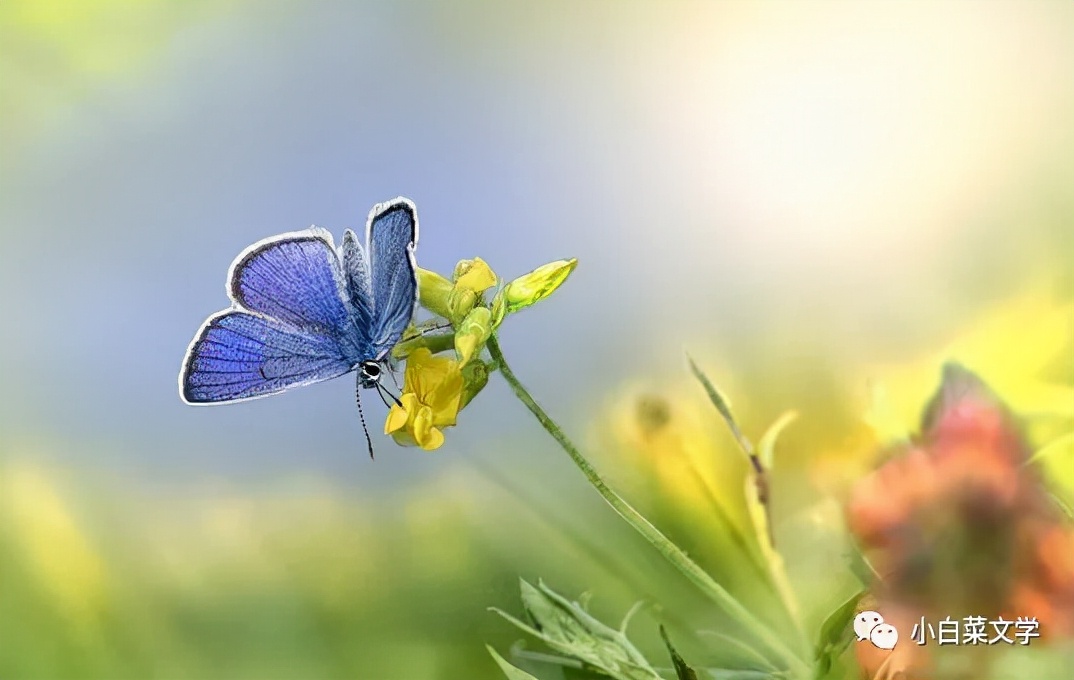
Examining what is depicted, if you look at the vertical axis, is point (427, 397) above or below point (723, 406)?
above

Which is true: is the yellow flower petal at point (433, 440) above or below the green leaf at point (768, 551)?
above

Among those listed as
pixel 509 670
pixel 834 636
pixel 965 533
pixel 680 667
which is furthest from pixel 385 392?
pixel 965 533

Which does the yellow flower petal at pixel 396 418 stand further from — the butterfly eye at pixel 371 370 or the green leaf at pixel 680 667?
the green leaf at pixel 680 667

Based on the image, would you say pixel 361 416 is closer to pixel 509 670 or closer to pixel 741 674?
pixel 509 670

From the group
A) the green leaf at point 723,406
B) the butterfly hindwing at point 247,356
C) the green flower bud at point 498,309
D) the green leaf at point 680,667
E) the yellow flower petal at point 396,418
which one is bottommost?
the green leaf at point 680,667

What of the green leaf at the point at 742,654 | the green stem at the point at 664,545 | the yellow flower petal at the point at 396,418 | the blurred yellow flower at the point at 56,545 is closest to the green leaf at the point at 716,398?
the green stem at the point at 664,545

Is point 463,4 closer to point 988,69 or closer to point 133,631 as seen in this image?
point 988,69
